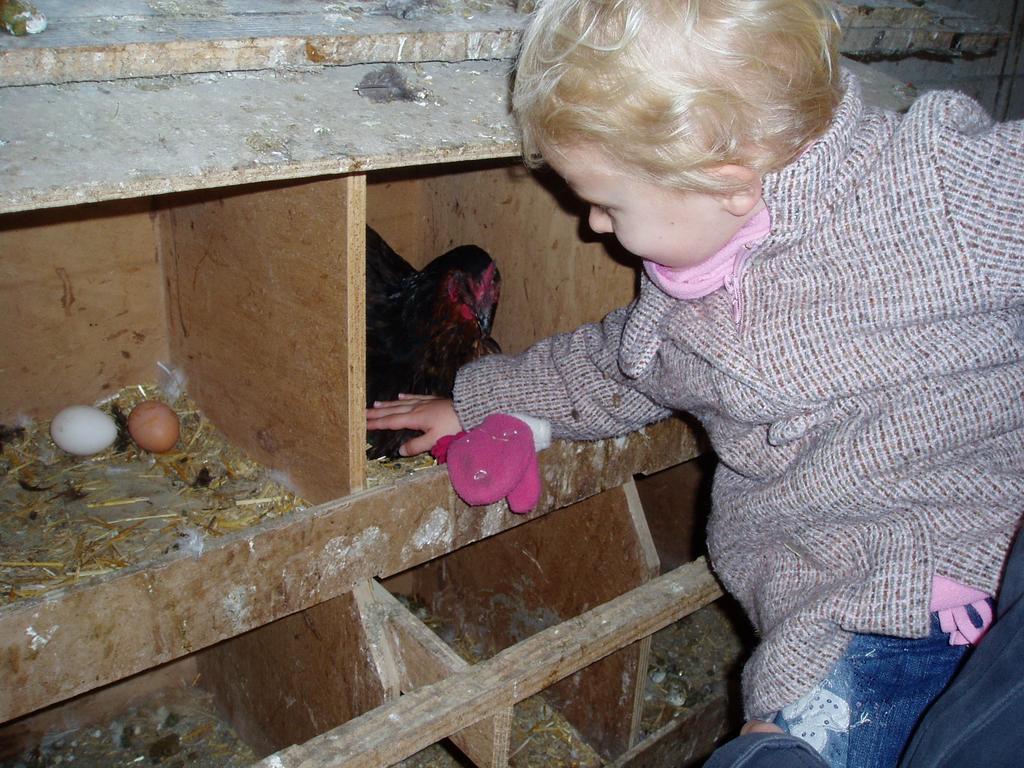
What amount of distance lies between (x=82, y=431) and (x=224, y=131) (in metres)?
0.99

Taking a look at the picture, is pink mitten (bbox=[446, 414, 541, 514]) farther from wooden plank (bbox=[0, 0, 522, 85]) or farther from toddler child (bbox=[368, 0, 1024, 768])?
wooden plank (bbox=[0, 0, 522, 85])

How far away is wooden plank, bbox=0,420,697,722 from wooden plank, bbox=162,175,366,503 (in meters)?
0.10

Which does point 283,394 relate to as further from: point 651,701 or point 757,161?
point 651,701

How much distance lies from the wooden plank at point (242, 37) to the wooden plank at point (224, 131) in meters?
0.03

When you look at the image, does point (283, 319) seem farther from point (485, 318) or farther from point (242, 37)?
point (485, 318)

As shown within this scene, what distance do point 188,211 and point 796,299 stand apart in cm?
117

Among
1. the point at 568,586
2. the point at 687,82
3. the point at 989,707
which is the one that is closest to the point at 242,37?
the point at 687,82

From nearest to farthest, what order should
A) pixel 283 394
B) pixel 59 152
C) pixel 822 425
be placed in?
pixel 59 152 → pixel 822 425 → pixel 283 394

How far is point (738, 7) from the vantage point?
0.97 meters

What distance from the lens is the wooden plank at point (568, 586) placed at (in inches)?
77.7

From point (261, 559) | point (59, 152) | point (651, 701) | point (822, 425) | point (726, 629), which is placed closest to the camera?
Result: point (59, 152)

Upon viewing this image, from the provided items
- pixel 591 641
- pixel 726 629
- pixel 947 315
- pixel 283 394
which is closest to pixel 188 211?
pixel 283 394

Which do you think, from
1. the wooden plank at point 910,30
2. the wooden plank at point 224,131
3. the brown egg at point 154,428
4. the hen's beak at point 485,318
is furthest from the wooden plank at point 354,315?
the wooden plank at point 910,30

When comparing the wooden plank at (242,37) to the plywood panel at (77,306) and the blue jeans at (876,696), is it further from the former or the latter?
the blue jeans at (876,696)
